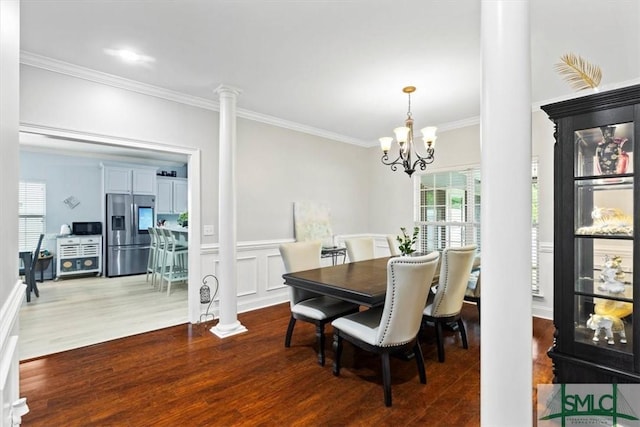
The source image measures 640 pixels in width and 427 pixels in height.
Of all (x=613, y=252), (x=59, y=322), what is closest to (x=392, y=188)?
(x=613, y=252)

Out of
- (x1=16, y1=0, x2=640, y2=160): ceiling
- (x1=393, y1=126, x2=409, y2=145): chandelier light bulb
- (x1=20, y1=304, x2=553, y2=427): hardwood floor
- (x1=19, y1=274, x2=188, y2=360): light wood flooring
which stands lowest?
(x1=20, y1=304, x2=553, y2=427): hardwood floor

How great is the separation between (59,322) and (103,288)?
193cm

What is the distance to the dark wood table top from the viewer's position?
2.36 meters

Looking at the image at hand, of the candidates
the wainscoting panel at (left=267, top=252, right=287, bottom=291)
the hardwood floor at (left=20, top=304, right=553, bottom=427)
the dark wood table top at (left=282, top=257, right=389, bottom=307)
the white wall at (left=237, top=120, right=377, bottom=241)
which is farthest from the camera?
the wainscoting panel at (left=267, top=252, right=287, bottom=291)

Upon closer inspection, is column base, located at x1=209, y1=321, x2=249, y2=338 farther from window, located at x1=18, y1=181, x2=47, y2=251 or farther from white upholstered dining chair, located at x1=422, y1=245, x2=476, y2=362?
window, located at x1=18, y1=181, x2=47, y2=251

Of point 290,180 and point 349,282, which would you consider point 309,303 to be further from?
point 290,180

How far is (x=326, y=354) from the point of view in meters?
2.94

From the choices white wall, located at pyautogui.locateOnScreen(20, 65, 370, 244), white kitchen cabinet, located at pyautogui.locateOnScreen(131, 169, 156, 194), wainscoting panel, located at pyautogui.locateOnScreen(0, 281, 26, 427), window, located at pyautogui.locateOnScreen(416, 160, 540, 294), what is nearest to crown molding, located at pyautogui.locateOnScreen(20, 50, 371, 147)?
white wall, located at pyautogui.locateOnScreen(20, 65, 370, 244)

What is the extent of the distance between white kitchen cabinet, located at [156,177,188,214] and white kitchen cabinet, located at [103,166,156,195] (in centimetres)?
20

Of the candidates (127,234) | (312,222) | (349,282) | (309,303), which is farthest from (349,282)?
(127,234)

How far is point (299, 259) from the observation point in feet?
11.1

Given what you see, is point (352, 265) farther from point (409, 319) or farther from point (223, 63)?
point (223, 63)

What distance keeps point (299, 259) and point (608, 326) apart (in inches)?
96.8

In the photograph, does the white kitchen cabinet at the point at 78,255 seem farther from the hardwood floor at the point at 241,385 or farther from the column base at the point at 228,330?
the column base at the point at 228,330
